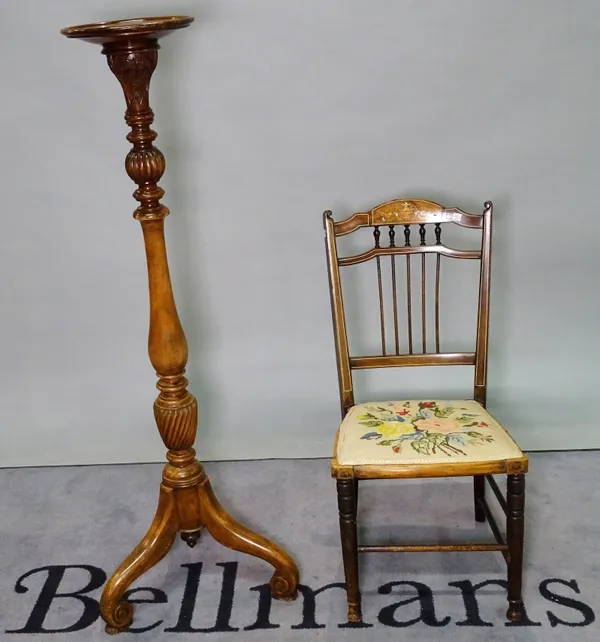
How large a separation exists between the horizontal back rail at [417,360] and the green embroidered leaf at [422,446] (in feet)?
1.04

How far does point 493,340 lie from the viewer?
8.75 ft

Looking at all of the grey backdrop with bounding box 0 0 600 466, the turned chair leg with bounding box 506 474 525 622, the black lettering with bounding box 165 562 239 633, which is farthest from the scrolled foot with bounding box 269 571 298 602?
the grey backdrop with bounding box 0 0 600 466

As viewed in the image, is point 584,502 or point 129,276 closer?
point 584,502

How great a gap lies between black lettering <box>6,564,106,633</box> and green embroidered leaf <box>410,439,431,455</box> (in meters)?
0.96

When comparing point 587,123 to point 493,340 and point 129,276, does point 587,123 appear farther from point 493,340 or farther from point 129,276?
point 129,276

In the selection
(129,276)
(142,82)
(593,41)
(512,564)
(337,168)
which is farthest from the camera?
(129,276)

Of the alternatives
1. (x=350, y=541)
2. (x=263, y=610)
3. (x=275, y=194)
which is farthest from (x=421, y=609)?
(x=275, y=194)

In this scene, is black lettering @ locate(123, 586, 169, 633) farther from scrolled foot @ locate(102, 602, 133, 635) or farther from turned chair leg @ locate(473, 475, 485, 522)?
turned chair leg @ locate(473, 475, 485, 522)

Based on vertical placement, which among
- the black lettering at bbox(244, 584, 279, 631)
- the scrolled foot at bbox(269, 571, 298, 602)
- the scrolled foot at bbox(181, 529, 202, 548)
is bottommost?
the black lettering at bbox(244, 584, 279, 631)

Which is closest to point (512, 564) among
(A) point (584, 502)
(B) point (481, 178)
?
(A) point (584, 502)

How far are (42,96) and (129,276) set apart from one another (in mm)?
623

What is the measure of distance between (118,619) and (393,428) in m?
0.86

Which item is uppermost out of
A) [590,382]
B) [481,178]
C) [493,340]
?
[481,178]

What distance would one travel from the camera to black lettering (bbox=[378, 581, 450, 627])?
2.02 meters
